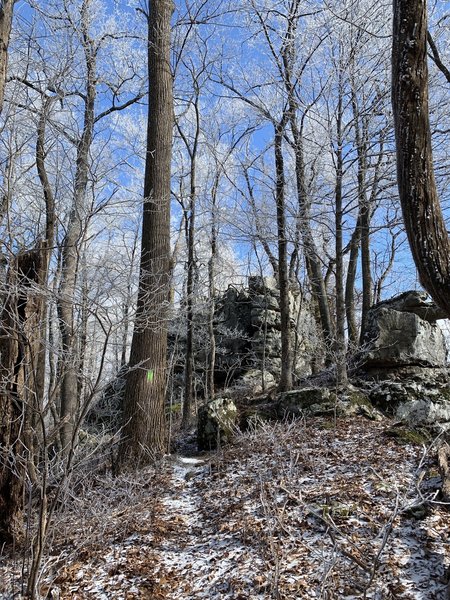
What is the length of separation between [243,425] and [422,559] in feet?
14.9

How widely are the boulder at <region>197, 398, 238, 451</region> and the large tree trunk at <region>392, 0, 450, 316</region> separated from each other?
473 centimetres

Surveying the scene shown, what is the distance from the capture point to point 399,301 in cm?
977

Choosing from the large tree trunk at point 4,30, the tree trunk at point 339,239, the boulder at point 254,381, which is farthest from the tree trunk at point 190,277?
the large tree trunk at point 4,30

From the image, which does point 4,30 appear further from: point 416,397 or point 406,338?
point 406,338

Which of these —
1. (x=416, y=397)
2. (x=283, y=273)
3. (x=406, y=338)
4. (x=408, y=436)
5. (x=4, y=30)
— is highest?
(x=4, y=30)

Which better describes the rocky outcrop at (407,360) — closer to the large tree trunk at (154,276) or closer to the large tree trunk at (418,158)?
the large tree trunk at (154,276)

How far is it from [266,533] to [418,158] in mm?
3583

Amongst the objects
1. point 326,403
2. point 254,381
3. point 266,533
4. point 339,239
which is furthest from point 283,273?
point 266,533

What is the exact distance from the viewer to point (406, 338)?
9.16 m

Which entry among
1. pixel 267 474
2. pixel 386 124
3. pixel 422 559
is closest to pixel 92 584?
pixel 267 474

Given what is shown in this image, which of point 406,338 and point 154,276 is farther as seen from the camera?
point 406,338

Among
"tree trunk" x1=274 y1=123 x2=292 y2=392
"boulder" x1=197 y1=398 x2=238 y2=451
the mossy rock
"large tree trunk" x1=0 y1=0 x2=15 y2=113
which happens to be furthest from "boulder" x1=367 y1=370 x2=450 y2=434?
"large tree trunk" x1=0 y1=0 x2=15 y2=113

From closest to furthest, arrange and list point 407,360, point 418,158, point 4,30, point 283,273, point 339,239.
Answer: point 418,158 → point 4,30 → point 407,360 → point 339,239 → point 283,273

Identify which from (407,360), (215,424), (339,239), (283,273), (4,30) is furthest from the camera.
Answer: (283,273)
